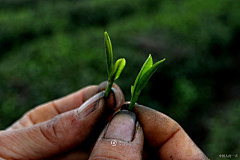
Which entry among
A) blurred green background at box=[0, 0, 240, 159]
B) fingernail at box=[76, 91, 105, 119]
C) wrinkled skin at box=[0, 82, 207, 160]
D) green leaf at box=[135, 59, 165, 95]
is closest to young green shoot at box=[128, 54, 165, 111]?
green leaf at box=[135, 59, 165, 95]

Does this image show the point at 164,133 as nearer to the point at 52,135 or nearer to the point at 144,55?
the point at 52,135

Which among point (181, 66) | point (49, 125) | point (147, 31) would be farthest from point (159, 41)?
point (49, 125)

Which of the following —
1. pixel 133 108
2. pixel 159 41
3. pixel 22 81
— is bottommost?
pixel 22 81

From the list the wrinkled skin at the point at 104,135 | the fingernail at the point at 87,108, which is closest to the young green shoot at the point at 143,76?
the wrinkled skin at the point at 104,135

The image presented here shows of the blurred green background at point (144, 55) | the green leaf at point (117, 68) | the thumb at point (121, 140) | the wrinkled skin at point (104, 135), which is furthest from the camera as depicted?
the blurred green background at point (144, 55)

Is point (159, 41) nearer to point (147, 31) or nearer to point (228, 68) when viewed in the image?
point (147, 31)

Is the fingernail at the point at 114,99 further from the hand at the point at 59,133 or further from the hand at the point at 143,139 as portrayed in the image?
the hand at the point at 143,139
